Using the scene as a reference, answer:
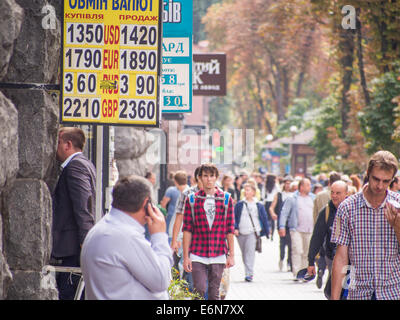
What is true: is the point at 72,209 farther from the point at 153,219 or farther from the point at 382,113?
the point at 382,113

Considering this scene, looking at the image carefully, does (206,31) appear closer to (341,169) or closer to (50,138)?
(341,169)

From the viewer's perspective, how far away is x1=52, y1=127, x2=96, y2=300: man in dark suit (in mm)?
6738

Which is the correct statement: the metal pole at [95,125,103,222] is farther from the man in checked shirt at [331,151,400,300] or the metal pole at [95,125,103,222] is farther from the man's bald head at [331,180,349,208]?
the man's bald head at [331,180,349,208]

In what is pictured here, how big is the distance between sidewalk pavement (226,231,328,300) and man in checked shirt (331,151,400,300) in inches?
235

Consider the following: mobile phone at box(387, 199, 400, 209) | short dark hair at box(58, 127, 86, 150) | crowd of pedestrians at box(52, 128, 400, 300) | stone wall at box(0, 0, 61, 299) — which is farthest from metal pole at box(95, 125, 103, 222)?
mobile phone at box(387, 199, 400, 209)

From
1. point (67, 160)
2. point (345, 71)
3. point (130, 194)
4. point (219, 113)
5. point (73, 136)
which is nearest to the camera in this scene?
point (130, 194)

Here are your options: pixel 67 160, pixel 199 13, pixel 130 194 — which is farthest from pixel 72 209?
pixel 199 13

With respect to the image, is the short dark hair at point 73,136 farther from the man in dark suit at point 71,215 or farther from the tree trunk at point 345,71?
the tree trunk at point 345,71

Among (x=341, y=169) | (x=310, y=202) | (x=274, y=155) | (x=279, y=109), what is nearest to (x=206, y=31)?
(x=279, y=109)

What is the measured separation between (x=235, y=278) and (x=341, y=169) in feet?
38.4

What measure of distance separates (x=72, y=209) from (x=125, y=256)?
255 cm

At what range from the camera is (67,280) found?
688 cm

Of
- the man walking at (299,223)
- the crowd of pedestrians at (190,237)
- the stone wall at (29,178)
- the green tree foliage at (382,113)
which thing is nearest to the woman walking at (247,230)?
the man walking at (299,223)

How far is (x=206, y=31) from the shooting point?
52562 mm
